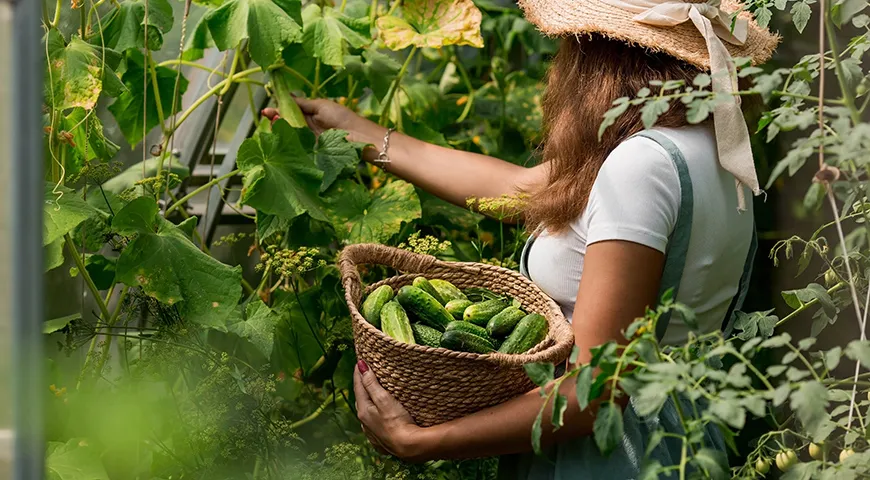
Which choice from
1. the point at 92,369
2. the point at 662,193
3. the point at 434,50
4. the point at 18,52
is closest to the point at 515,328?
the point at 662,193

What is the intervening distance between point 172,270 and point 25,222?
0.82 m

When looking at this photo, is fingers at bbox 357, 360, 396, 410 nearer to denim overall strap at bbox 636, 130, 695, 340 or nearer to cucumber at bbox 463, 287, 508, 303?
cucumber at bbox 463, 287, 508, 303

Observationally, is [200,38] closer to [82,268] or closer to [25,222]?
[82,268]

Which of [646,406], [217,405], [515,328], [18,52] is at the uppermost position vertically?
[18,52]

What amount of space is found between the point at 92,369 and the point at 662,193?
43.2 inches

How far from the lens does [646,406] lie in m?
1.03

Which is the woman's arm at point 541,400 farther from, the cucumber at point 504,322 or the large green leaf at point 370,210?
the large green leaf at point 370,210

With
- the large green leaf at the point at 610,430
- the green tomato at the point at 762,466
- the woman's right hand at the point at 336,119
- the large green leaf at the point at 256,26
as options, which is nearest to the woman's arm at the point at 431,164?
the woman's right hand at the point at 336,119

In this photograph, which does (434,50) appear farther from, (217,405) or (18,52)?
(18,52)

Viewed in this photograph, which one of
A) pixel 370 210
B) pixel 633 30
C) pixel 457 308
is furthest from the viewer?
pixel 370 210

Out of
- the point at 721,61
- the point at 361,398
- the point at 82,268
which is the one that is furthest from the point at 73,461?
the point at 721,61

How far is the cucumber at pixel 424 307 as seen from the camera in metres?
1.57

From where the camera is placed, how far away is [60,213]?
1503 millimetres

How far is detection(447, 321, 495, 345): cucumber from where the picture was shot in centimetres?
151
